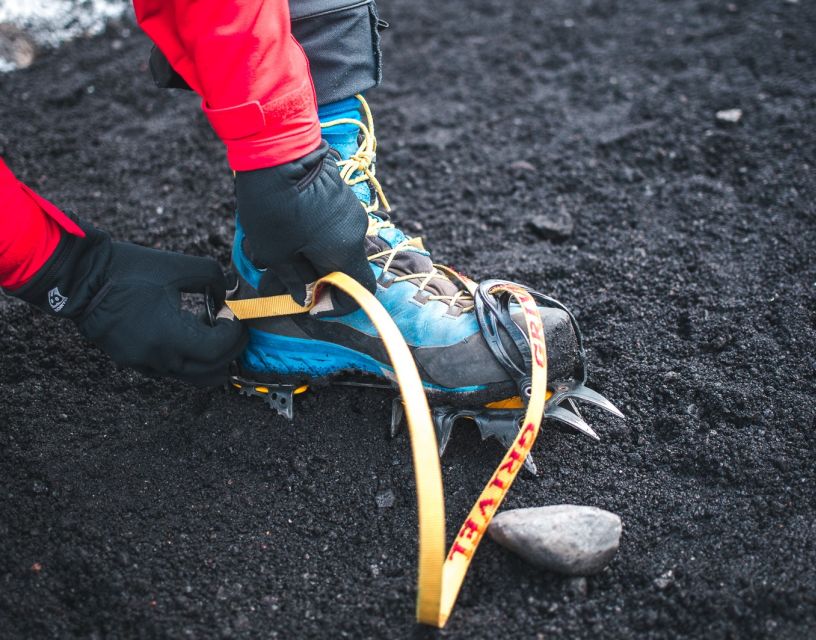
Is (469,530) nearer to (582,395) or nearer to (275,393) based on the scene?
(582,395)

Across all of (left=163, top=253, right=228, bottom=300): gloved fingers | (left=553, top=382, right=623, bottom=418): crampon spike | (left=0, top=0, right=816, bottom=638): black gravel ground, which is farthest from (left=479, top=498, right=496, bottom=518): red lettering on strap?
(left=163, top=253, right=228, bottom=300): gloved fingers

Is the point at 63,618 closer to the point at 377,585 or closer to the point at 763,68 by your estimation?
the point at 377,585

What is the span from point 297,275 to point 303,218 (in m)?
0.18

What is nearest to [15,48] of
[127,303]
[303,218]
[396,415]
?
[127,303]

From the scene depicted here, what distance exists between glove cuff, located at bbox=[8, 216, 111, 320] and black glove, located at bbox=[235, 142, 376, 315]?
1.28 feet

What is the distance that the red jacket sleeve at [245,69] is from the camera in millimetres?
1400

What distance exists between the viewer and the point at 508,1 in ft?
13.0

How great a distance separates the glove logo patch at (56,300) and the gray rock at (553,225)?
148 cm

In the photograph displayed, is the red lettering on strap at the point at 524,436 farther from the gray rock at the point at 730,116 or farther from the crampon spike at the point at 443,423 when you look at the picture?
the gray rock at the point at 730,116

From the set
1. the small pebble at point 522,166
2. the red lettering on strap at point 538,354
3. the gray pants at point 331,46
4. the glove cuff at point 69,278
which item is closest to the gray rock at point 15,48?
the gray pants at point 331,46

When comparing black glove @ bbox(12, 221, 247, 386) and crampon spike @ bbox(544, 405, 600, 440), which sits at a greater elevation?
black glove @ bbox(12, 221, 247, 386)

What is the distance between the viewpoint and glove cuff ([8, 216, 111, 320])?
65.6 inches

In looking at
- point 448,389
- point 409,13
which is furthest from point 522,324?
point 409,13

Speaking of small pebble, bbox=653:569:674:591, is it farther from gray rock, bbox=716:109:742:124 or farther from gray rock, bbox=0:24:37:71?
gray rock, bbox=0:24:37:71
